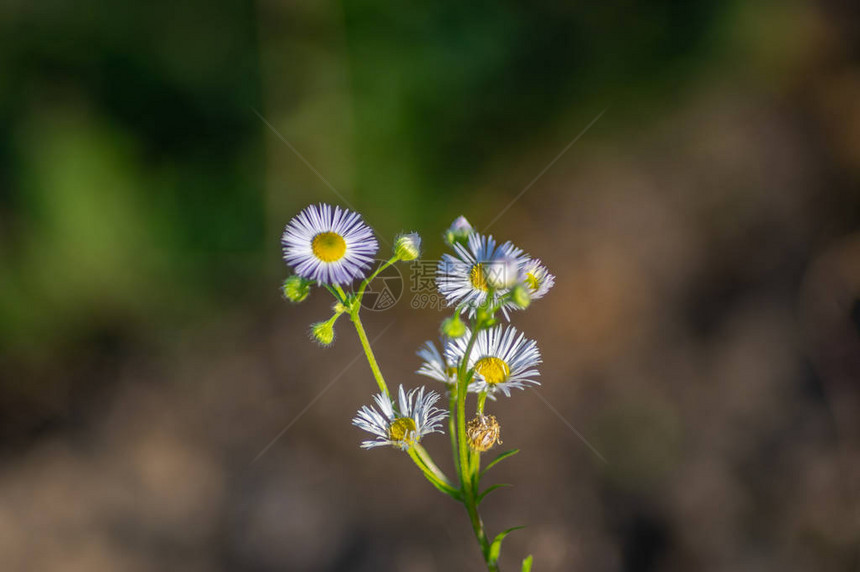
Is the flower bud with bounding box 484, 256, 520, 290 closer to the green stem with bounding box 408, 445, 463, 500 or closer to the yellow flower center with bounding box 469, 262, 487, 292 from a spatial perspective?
the yellow flower center with bounding box 469, 262, 487, 292

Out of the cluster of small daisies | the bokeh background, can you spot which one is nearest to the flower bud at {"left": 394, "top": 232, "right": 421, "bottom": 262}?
the cluster of small daisies

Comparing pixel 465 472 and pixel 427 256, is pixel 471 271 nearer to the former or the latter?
pixel 465 472

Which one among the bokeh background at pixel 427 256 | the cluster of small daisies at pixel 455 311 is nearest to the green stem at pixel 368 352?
the cluster of small daisies at pixel 455 311

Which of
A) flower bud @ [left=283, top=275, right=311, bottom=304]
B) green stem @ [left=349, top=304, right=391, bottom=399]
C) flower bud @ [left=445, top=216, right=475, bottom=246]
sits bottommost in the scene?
green stem @ [left=349, top=304, right=391, bottom=399]

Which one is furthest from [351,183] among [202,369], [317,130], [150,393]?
[150,393]

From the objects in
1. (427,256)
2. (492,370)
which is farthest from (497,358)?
(427,256)

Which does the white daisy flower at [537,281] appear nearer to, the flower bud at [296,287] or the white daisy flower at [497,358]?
the white daisy flower at [497,358]

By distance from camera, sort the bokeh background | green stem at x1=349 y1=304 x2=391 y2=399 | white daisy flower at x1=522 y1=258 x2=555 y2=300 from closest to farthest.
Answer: green stem at x1=349 y1=304 x2=391 y2=399 → white daisy flower at x1=522 y1=258 x2=555 y2=300 → the bokeh background
